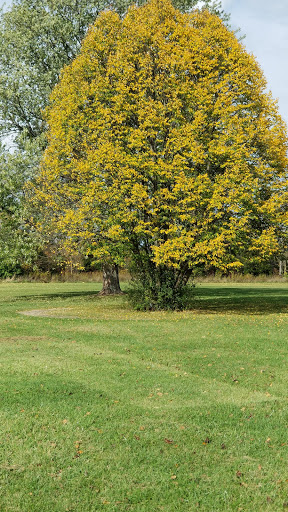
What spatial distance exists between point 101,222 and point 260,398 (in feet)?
41.6

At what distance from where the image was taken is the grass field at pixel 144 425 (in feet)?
17.5

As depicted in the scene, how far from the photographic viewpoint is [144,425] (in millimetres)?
7152

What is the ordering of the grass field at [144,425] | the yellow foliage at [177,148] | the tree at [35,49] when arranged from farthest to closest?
the tree at [35,49], the yellow foliage at [177,148], the grass field at [144,425]

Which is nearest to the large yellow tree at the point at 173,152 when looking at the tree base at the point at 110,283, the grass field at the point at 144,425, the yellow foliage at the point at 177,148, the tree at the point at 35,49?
the yellow foliage at the point at 177,148

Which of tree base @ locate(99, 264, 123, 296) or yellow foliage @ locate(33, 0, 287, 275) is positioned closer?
yellow foliage @ locate(33, 0, 287, 275)

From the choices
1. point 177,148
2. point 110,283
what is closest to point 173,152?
point 177,148

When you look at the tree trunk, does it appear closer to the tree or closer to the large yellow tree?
the tree

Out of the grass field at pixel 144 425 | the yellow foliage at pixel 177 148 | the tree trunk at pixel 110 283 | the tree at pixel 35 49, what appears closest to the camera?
the grass field at pixel 144 425

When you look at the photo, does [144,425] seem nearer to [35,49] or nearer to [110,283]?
[110,283]

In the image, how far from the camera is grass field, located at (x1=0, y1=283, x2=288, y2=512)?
5.33 m

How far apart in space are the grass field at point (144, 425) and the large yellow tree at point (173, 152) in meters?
6.04

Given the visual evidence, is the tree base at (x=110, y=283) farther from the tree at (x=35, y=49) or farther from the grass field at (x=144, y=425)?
the grass field at (x=144, y=425)

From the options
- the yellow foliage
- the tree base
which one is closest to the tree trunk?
the tree base

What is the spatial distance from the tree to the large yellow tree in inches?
386
